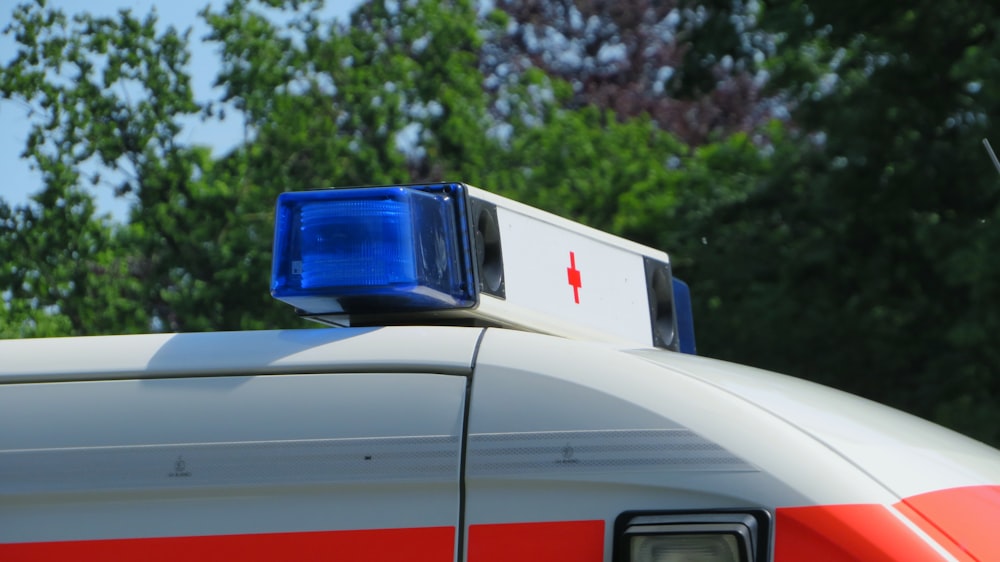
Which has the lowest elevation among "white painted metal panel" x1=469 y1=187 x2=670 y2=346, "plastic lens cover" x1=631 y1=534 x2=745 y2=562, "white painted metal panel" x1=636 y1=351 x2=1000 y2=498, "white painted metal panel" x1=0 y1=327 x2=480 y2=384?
"plastic lens cover" x1=631 y1=534 x2=745 y2=562

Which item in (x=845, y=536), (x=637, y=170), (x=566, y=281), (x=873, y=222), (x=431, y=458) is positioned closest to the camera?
(x=845, y=536)

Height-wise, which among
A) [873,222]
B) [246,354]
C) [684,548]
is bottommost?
[684,548]

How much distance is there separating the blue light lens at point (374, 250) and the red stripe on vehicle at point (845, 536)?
610mm

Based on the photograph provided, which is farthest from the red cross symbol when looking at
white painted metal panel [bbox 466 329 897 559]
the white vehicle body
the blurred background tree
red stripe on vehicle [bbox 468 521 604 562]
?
the blurred background tree

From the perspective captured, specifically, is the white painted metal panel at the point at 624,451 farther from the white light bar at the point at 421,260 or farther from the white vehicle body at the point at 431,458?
the white light bar at the point at 421,260

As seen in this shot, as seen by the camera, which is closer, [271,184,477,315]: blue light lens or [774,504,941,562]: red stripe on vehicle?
[774,504,941,562]: red stripe on vehicle

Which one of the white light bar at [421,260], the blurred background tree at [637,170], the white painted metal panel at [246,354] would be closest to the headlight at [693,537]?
the white painted metal panel at [246,354]

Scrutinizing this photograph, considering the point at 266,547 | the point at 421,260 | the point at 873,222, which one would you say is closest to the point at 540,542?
the point at 266,547

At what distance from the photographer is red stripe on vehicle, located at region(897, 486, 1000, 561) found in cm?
180

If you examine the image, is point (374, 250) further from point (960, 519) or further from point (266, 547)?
point (960, 519)

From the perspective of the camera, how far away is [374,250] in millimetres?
2094

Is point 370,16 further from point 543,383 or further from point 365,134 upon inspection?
point 543,383

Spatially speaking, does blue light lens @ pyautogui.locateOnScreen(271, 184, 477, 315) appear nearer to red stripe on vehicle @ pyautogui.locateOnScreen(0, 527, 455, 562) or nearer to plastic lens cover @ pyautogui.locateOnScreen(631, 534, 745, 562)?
red stripe on vehicle @ pyautogui.locateOnScreen(0, 527, 455, 562)

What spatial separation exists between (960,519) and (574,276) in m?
0.84
